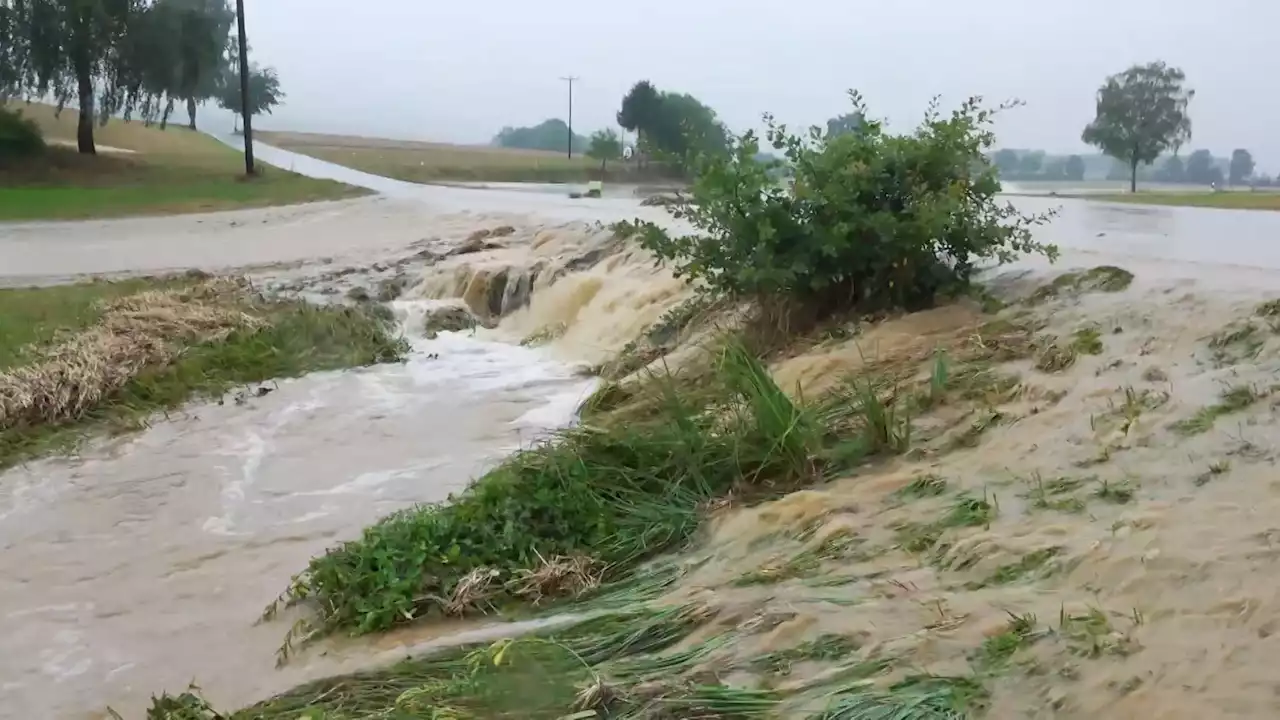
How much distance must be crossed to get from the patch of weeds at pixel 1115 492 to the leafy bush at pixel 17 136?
33.2 metres

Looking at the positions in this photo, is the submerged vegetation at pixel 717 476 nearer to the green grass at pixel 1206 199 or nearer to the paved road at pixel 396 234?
the paved road at pixel 396 234

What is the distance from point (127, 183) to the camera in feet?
97.5

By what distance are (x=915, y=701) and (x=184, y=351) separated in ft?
26.7

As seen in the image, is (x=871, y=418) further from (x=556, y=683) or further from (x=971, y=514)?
(x=556, y=683)

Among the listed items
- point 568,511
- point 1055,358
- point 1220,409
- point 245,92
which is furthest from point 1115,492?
point 245,92

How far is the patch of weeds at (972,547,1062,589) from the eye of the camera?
152 inches

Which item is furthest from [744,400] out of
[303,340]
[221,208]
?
[221,208]

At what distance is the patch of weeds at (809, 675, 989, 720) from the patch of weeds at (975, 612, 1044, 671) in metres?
0.11

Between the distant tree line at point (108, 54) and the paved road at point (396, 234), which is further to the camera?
the distant tree line at point (108, 54)

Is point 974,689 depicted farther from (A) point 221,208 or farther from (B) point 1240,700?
(A) point 221,208

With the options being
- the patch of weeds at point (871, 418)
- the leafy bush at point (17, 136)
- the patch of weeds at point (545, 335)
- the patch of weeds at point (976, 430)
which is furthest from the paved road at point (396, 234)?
the leafy bush at point (17, 136)

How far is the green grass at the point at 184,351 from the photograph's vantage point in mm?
8148

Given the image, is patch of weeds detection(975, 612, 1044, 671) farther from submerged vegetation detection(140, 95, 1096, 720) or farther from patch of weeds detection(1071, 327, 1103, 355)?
patch of weeds detection(1071, 327, 1103, 355)

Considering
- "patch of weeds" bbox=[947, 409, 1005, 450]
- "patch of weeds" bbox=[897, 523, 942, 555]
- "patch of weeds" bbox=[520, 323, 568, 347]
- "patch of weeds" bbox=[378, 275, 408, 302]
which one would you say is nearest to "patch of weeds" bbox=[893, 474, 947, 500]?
"patch of weeds" bbox=[897, 523, 942, 555]
